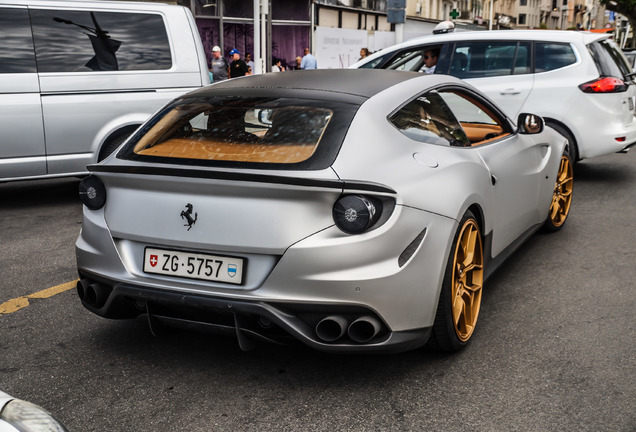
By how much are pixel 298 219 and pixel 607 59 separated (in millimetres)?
7020

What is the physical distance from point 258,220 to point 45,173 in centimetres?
511

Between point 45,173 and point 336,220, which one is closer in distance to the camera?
point 336,220

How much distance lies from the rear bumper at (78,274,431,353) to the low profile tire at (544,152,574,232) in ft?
10.5

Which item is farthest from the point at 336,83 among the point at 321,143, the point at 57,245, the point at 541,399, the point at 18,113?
the point at 18,113

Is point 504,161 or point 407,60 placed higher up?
point 504,161

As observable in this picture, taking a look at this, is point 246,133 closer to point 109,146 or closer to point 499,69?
point 109,146

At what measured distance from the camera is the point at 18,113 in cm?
740

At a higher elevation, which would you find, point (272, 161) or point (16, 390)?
point (272, 161)

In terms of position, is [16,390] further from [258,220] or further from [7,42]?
[7,42]

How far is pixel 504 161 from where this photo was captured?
452 centimetres

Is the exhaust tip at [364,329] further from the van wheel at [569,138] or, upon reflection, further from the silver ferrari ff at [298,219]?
the van wheel at [569,138]

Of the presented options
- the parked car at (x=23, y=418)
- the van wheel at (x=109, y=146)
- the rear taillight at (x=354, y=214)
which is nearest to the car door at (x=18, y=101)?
the van wheel at (x=109, y=146)

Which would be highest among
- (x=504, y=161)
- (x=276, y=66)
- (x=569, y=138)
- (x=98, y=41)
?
(x=98, y=41)

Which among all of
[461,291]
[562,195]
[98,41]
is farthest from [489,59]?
[461,291]
